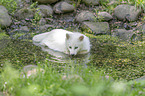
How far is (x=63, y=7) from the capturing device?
9562 mm

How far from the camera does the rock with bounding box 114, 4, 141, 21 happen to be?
8.83 m

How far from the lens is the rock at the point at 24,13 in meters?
8.76

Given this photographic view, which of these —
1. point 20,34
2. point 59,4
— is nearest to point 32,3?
point 59,4

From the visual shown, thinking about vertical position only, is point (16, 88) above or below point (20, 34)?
above

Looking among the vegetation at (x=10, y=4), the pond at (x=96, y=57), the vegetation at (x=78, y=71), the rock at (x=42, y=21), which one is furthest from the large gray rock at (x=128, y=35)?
the vegetation at (x=10, y=4)

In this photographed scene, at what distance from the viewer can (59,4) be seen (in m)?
9.73

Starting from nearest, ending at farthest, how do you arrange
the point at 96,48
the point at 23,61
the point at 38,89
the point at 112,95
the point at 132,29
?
1. the point at 112,95
2. the point at 38,89
3. the point at 23,61
4. the point at 96,48
5. the point at 132,29

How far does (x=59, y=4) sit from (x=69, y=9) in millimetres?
607

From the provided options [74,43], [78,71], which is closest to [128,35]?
[74,43]

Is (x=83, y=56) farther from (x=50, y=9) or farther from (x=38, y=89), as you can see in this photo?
A: (x=50, y=9)

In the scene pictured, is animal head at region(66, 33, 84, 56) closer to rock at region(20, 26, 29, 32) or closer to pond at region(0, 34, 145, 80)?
pond at region(0, 34, 145, 80)

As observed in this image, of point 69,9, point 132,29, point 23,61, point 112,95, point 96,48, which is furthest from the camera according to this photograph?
point 69,9

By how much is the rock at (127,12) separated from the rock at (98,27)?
1076 mm

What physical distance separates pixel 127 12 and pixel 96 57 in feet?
15.4
